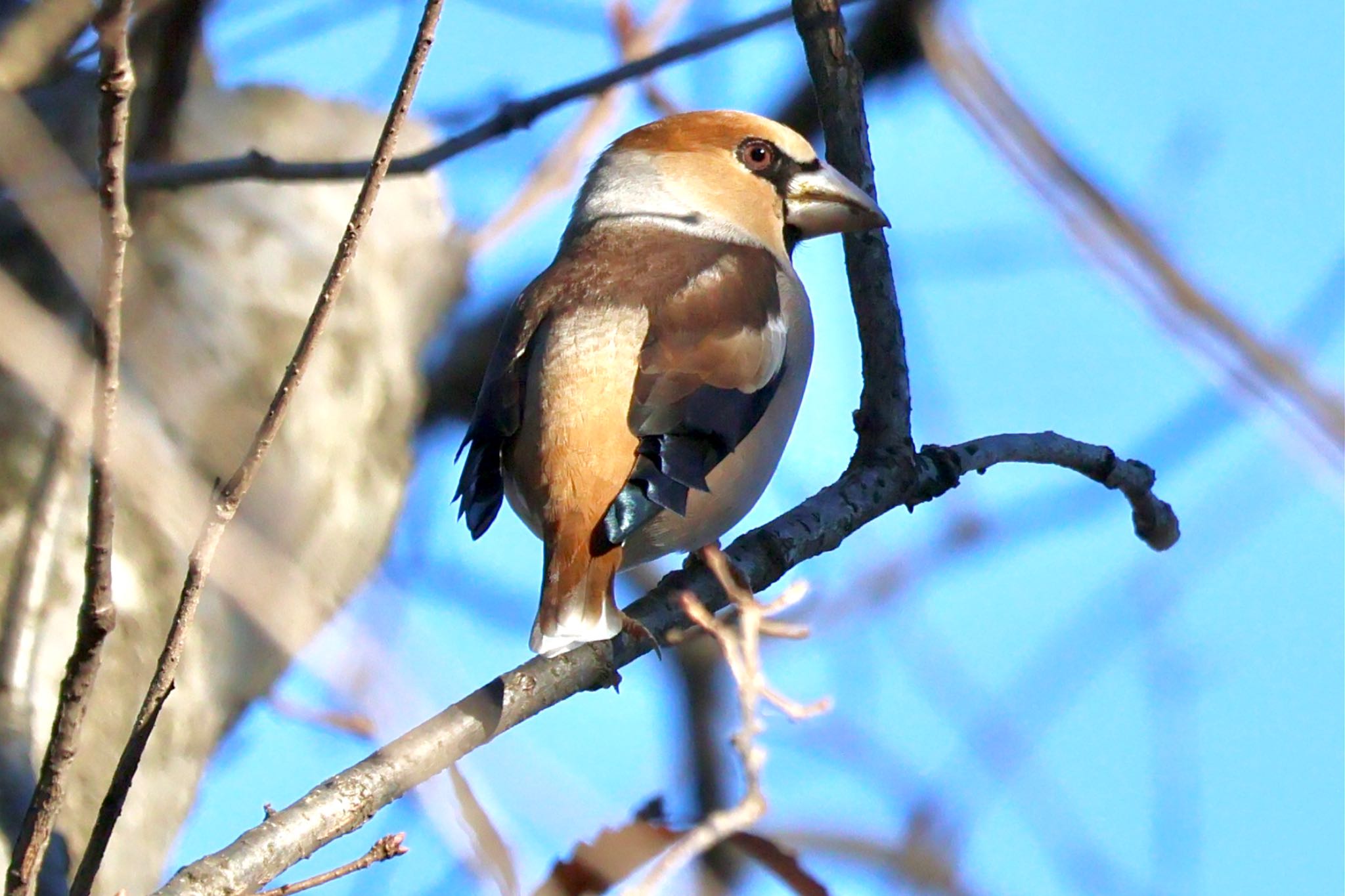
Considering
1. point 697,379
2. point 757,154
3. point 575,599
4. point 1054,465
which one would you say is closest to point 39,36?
point 757,154

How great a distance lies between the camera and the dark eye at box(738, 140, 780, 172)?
4.80 metres

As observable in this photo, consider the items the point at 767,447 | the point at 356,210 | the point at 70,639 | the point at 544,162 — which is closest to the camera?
the point at 356,210

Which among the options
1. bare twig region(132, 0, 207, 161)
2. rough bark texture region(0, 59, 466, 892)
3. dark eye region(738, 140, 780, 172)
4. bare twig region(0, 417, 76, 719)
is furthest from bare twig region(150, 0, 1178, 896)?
bare twig region(0, 417, 76, 719)

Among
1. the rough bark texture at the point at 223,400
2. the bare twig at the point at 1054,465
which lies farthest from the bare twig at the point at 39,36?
the bare twig at the point at 1054,465

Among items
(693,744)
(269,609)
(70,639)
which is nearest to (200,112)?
(70,639)

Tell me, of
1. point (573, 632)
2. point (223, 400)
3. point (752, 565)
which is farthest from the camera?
point (223, 400)

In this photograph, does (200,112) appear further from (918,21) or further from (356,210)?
(356,210)

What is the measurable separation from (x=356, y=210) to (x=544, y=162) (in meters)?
5.05

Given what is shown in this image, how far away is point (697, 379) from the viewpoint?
136 inches

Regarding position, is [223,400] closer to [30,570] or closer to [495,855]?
[30,570]

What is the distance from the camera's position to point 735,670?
5.49ft

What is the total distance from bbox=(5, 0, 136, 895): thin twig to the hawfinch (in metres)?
1.00

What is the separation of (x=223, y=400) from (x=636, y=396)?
9.67 ft

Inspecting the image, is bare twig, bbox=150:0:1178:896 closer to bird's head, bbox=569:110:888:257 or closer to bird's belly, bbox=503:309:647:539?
bird's belly, bbox=503:309:647:539
